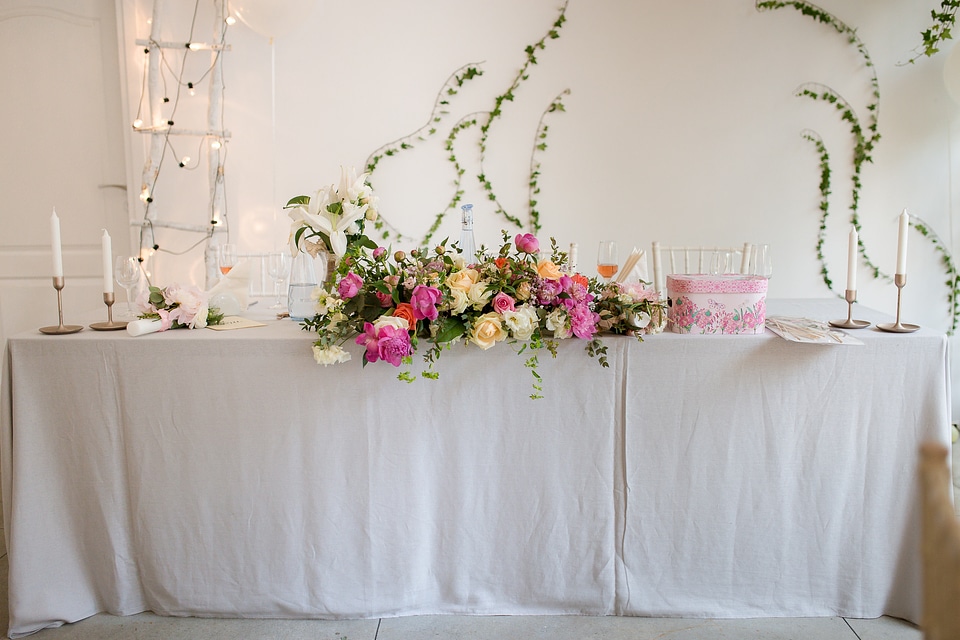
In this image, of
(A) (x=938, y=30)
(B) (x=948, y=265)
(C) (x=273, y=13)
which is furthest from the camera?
(B) (x=948, y=265)

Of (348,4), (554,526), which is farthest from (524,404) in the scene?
(348,4)

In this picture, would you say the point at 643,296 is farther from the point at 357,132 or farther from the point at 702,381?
the point at 357,132

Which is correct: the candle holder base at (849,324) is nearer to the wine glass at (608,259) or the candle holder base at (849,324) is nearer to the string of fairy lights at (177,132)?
the wine glass at (608,259)

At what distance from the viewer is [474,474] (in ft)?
6.07

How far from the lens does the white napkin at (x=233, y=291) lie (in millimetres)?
2051

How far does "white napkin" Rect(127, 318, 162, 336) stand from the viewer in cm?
185

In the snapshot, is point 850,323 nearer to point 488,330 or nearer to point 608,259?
point 608,259

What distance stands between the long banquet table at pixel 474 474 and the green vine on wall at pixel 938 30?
7.79 ft

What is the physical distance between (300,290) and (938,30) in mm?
3465

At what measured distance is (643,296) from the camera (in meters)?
1.79

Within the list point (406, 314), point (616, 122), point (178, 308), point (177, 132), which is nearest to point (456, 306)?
point (406, 314)

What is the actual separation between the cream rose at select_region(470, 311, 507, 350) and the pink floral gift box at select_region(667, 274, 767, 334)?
0.51 metres

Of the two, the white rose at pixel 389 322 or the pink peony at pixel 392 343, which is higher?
the white rose at pixel 389 322

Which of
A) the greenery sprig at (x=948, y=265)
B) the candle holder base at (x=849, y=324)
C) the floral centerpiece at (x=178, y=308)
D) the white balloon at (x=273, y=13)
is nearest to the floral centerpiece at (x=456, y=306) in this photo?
the floral centerpiece at (x=178, y=308)
